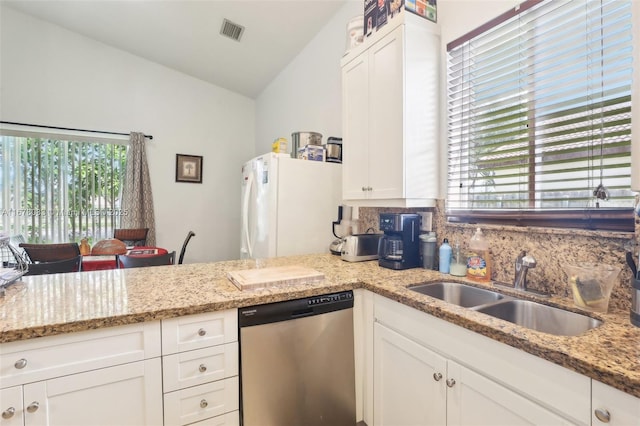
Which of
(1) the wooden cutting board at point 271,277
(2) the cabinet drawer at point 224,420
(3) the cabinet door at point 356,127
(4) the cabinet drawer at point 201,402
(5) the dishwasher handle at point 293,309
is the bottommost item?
(2) the cabinet drawer at point 224,420

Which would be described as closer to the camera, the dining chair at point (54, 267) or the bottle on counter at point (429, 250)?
the bottle on counter at point (429, 250)

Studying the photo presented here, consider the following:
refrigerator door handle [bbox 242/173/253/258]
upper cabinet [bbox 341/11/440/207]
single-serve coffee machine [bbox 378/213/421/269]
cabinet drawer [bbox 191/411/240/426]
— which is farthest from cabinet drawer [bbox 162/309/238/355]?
refrigerator door handle [bbox 242/173/253/258]

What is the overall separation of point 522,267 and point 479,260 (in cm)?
20

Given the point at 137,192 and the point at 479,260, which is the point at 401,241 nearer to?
the point at 479,260

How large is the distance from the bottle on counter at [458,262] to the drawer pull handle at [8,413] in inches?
70.2

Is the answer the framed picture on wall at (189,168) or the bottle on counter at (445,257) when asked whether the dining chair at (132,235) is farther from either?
the bottle on counter at (445,257)

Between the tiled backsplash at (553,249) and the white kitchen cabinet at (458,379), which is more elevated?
the tiled backsplash at (553,249)

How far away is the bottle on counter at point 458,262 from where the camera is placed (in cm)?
162

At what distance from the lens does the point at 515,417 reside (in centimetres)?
91

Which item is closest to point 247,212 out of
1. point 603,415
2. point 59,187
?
point 603,415

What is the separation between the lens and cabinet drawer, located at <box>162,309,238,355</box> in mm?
1144

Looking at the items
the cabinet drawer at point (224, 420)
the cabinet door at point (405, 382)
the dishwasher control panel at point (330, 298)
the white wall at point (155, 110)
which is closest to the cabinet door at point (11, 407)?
the cabinet drawer at point (224, 420)

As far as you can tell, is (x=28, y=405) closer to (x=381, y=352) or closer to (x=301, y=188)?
(x=381, y=352)

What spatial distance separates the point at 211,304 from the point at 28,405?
23.2 inches
